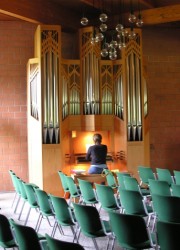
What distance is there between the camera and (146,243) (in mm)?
4801

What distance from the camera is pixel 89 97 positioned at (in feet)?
37.4

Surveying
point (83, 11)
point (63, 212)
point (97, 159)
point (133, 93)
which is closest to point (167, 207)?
point (63, 212)

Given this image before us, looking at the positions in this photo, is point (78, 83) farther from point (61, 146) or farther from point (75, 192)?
point (75, 192)

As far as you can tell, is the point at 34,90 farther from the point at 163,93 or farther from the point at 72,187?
the point at 163,93

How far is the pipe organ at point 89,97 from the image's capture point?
10.8 meters

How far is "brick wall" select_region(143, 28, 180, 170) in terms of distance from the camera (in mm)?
13406

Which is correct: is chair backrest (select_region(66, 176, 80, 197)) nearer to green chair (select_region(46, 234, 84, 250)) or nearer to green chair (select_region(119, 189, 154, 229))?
green chair (select_region(119, 189, 154, 229))

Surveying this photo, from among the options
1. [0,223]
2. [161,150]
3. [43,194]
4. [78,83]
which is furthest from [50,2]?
[0,223]

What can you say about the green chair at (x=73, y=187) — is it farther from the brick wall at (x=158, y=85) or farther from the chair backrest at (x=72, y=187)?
the brick wall at (x=158, y=85)

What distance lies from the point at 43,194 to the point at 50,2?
6791mm

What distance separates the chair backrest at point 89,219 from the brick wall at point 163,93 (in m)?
8.20

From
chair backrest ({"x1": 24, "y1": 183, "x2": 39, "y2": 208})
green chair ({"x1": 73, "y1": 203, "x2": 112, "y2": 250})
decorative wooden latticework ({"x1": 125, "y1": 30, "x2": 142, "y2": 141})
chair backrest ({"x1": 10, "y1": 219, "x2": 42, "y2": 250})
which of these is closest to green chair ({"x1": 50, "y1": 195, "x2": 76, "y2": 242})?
green chair ({"x1": 73, "y1": 203, "x2": 112, "y2": 250})

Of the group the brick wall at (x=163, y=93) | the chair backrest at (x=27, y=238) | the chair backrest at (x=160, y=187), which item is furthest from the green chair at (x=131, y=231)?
the brick wall at (x=163, y=93)

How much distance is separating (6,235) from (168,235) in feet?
6.48
